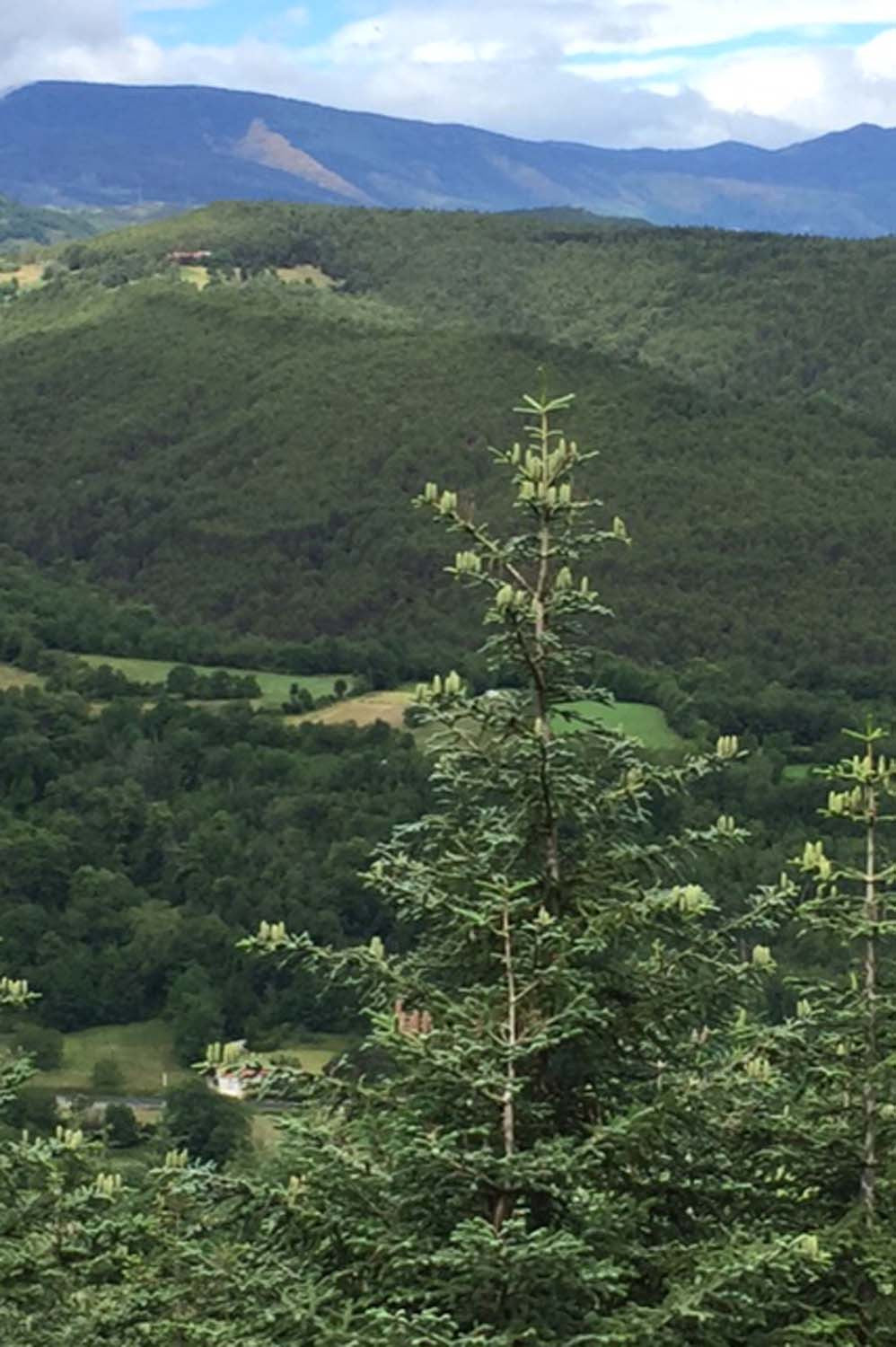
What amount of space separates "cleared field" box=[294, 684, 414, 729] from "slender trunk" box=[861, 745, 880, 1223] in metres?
76.7

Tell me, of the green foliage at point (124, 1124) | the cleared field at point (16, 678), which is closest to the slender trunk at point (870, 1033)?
the green foliage at point (124, 1124)

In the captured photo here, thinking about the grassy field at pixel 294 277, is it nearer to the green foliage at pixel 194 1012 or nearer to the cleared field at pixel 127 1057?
the green foliage at pixel 194 1012

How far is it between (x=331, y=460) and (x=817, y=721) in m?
58.2

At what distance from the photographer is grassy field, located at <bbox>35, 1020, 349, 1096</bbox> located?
57812mm

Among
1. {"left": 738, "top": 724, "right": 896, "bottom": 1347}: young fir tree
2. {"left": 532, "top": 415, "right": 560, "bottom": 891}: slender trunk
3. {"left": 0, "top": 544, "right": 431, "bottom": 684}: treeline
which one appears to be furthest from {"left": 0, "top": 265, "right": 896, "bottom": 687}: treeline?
{"left": 738, "top": 724, "right": 896, "bottom": 1347}: young fir tree

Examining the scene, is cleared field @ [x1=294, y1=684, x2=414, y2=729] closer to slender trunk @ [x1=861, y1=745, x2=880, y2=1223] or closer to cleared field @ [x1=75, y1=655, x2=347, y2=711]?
cleared field @ [x1=75, y1=655, x2=347, y2=711]

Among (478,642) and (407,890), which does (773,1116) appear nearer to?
(407,890)

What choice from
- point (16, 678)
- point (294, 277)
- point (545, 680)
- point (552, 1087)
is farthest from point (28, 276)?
point (552, 1087)

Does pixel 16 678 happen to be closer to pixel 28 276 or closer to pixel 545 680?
pixel 545 680

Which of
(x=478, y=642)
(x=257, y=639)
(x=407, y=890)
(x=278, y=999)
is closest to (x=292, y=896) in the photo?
(x=278, y=999)

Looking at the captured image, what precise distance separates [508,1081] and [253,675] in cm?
9303

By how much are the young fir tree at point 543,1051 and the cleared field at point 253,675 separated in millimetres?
84557

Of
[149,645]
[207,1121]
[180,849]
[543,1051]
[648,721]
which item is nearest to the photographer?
[543,1051]

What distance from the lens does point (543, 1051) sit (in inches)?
431
